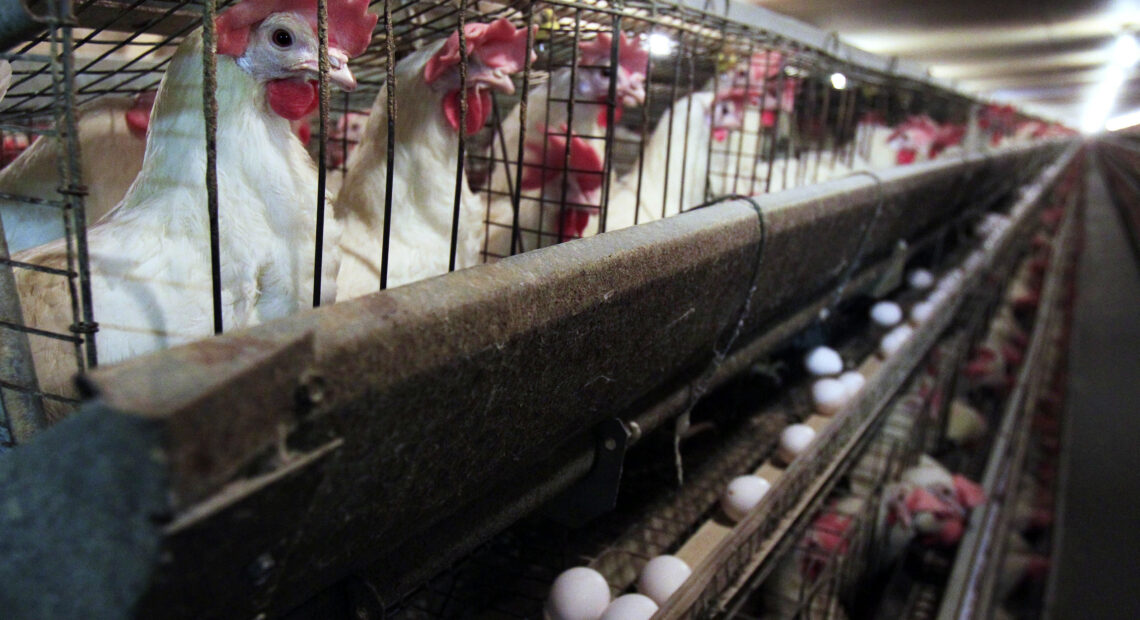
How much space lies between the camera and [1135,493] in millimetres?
3523

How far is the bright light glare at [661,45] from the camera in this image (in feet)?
5.33

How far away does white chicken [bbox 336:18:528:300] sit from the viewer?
1.22 meters

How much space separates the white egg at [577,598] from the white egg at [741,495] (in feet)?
1.31

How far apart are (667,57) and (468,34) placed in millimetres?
1010

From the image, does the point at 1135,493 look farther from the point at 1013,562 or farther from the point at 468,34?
Answer: the point at 468,34

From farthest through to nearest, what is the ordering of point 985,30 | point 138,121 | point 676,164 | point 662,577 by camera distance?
point 985,30 < point 676,164 < point 138,121 < point 662,577

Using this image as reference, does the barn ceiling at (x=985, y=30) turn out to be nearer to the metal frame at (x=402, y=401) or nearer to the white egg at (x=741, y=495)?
the white egg at (x=741, y=495)

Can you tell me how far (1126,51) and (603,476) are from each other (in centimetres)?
624

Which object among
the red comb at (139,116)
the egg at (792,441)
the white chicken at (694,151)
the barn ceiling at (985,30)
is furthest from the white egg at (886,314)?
the red comb at (139,116)

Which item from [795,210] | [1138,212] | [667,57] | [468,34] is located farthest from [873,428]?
[1138,212]

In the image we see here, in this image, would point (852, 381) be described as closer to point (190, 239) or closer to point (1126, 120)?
point (190, 239)

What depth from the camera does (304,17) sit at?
2.81 feet

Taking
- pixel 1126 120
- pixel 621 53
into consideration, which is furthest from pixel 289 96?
pixel 1126 120

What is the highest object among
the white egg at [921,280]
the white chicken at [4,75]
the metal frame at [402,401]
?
the white chicken at [4,75]
